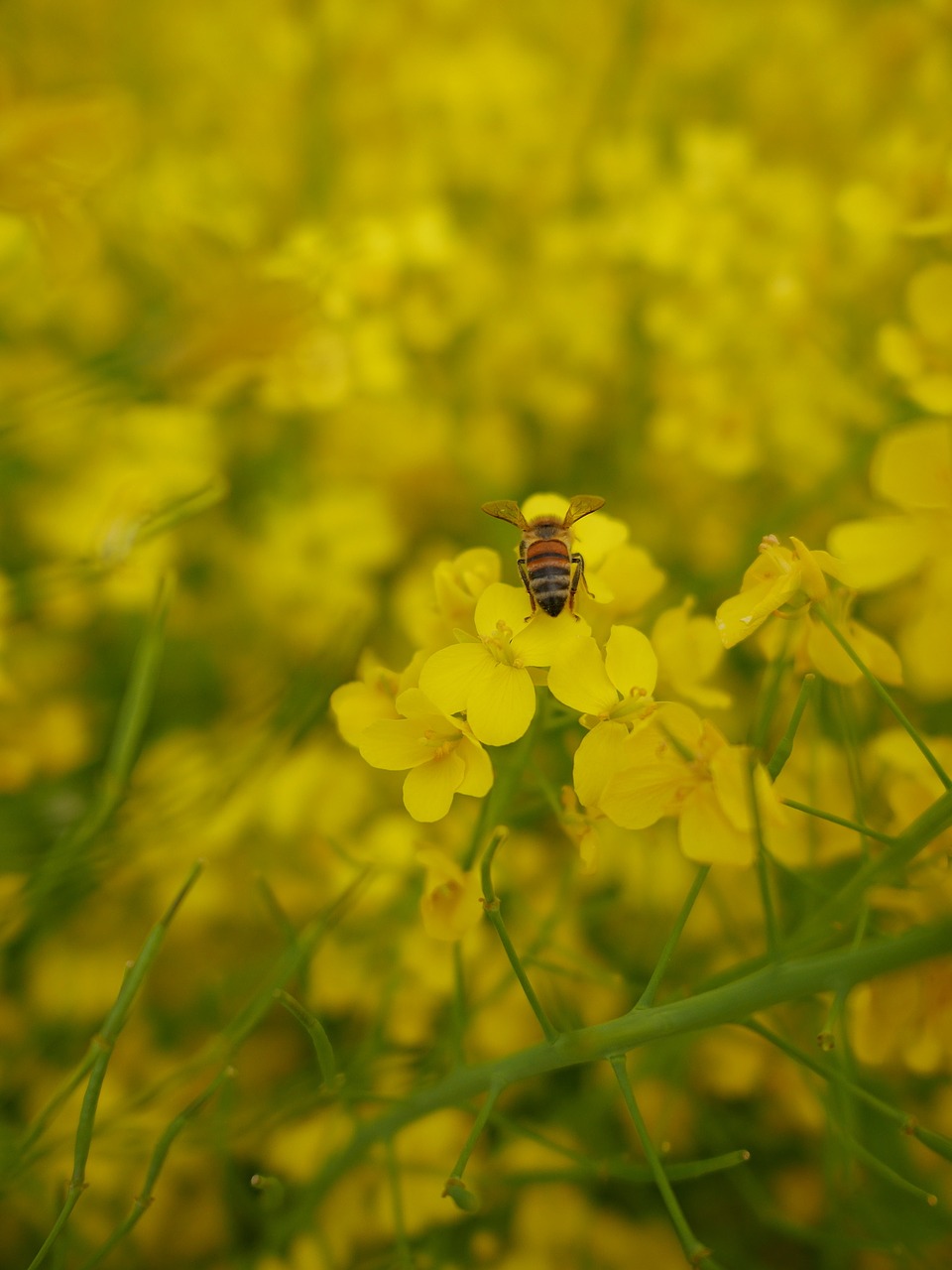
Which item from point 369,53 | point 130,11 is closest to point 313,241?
point 369,53

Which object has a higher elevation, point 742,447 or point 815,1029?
point 742,447

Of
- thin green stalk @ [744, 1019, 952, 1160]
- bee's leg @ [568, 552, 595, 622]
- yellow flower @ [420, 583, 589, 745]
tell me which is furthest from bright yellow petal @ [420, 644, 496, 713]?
thin green stalk @ [744, 1019, 952, 1160]

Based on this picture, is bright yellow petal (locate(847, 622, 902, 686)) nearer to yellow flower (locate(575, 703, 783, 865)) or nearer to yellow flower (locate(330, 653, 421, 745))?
yellow flower (locate(575, 703, 783, 865))

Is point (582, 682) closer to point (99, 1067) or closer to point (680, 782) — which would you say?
point (680, 782)

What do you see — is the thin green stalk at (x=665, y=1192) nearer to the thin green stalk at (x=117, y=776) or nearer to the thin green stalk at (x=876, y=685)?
the thin green stalk at (x=876, y=685)

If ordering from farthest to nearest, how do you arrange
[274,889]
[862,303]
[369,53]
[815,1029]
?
[369,53], [862,303], [274,889], [815,1029]

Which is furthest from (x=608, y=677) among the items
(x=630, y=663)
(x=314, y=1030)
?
(x=314, y=1030)

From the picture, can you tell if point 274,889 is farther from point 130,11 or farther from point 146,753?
point 130,11
